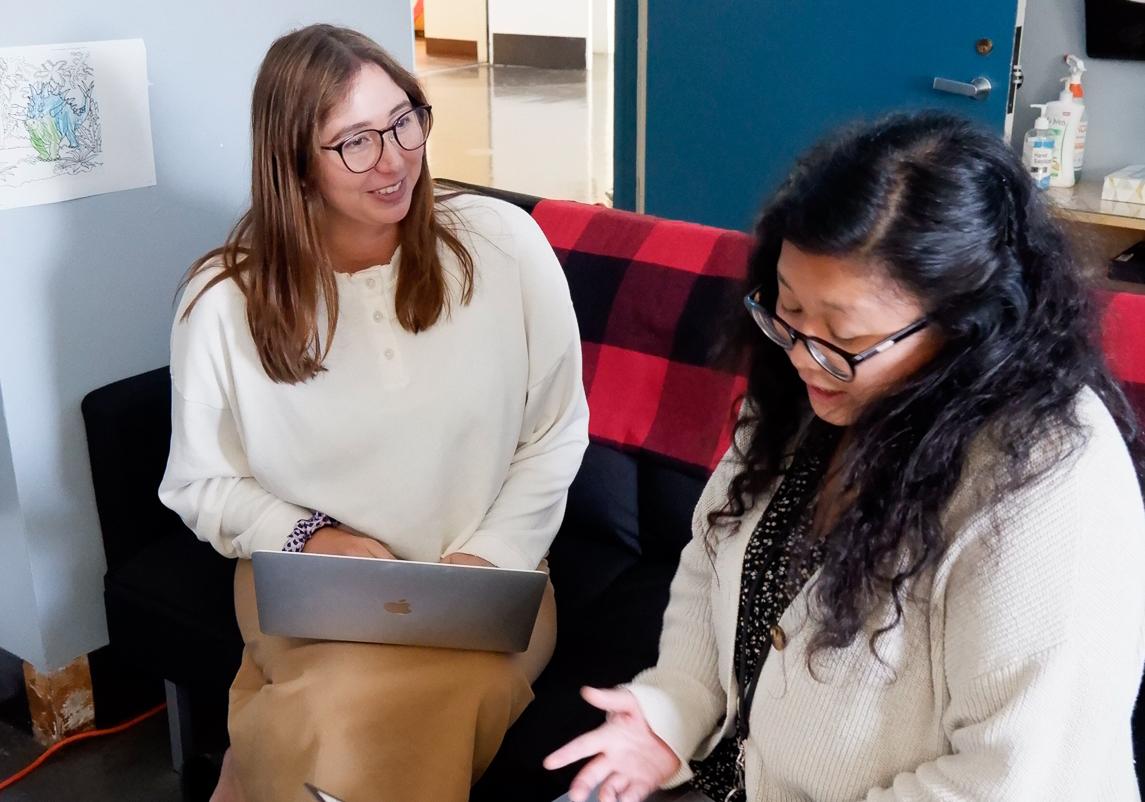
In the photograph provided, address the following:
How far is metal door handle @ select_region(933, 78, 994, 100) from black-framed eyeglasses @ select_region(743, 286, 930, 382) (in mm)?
2200

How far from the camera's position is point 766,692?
116 centimetres

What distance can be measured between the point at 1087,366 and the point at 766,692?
16.5 inches

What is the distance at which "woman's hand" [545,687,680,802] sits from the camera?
46.3 inches

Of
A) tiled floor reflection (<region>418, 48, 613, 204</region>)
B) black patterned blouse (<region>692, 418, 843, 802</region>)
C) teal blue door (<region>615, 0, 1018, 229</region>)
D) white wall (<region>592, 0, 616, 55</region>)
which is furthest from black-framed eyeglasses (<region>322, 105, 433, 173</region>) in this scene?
white wall (<region>592, 0, 616, 55</region>)

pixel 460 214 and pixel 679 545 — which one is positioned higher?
pixel 460 214

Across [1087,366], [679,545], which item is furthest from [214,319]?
[1087,366]

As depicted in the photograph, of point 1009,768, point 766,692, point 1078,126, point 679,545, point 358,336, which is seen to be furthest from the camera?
point 1078,126

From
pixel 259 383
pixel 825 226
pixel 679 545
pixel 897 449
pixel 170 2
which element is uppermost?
pixel 170 2

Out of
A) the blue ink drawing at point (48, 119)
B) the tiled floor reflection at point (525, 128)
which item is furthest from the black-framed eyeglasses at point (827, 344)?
the tiled floor reflection at point (525, 128)

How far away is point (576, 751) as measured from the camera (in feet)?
3.87

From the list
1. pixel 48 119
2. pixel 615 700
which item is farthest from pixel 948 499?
pixel 48 119

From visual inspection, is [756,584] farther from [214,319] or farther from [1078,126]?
[1078,126]

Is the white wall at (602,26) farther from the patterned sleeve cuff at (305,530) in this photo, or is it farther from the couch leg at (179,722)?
the patterned sleeve cuff at (305,530)

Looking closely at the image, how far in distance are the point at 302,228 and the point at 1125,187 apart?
2092 mm
